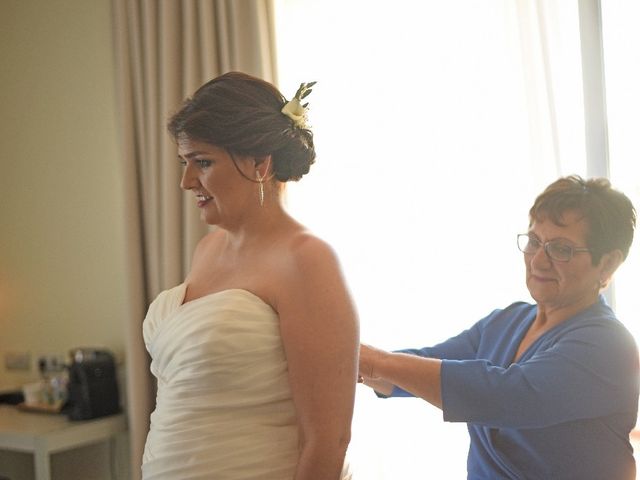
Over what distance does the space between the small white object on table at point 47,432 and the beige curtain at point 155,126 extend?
0.15m

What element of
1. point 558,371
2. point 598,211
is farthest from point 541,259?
point 558,371

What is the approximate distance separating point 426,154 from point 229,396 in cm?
141

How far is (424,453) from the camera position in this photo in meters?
2.81

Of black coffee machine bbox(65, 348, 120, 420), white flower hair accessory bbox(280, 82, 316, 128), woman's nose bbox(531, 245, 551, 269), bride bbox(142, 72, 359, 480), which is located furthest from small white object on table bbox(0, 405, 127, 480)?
woman's nose bbox(531, 245, 551, 269)

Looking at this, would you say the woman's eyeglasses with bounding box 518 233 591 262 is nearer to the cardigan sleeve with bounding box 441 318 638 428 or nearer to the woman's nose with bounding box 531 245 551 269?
the woman's nose with bounding box 531 245 551 269

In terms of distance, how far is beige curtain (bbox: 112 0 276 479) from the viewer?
313 centimetres

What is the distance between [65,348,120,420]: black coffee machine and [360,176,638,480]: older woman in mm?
1785

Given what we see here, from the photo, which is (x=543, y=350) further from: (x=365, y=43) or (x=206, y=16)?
(x=206, y=16)

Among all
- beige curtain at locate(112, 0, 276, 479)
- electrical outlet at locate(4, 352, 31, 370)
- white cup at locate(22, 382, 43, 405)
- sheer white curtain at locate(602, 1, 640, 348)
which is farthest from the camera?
electrical outlet at locate(4, 352, 31, 370)

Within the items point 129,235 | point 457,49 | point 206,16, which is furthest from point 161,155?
point 457,49

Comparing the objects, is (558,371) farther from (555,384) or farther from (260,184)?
(260,184)

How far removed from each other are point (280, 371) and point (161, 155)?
178 centimetres

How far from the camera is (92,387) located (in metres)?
3.36

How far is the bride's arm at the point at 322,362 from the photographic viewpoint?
5.11ft
